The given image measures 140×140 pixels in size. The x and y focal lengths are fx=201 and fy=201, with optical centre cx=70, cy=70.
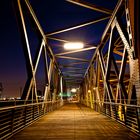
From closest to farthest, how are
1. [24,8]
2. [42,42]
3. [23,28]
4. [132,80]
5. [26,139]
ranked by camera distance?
1. [26,139]
2. [132,80]
3. [23,28]
4. [24,8]
5. [42,42]

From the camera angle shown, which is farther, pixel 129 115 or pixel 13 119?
pixel 129 115

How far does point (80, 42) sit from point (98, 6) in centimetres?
488

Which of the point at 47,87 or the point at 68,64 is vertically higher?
the point at 68,64

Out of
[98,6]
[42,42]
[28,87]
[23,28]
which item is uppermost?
[98,6]

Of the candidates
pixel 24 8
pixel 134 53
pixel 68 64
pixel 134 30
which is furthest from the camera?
pixel 68 64

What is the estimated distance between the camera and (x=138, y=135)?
532 centimetres

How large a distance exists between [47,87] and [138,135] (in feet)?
30.2

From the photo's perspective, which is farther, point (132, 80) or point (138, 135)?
point (132, 80)

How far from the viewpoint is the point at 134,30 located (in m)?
4.47

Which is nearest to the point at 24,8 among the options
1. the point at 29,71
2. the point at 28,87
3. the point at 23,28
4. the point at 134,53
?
the point at 23,28

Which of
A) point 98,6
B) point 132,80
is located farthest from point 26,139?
point 98,6

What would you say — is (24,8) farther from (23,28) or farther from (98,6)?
(98,6)

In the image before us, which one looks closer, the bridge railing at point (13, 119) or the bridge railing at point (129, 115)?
the bridge railing at point (13, 119)

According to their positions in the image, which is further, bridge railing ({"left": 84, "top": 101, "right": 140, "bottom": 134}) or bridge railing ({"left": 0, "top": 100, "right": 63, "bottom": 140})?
bridge railing ({"left": 84, "top": 101, "right": 140, "bottom": 134})
